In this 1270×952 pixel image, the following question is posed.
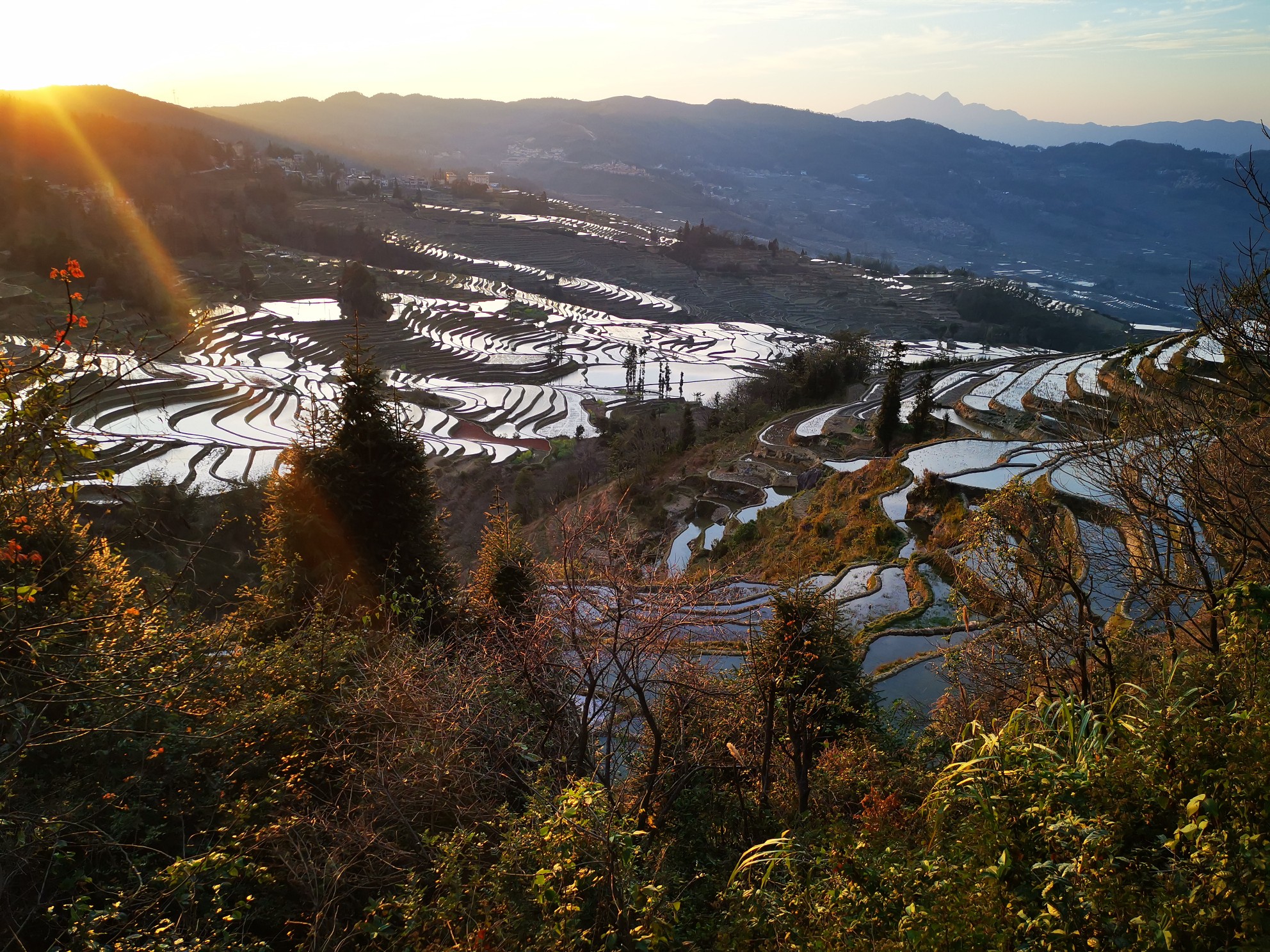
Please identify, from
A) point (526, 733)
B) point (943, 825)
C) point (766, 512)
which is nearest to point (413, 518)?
point (526, 733)

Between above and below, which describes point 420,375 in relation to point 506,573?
above

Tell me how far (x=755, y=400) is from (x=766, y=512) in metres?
17.5

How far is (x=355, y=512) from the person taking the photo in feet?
28.4

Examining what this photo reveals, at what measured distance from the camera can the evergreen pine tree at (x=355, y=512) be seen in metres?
8.54


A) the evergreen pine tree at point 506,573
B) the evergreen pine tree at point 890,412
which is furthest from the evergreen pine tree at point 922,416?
the evergreen pine tree at point 506,573

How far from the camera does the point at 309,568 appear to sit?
28.2 feet

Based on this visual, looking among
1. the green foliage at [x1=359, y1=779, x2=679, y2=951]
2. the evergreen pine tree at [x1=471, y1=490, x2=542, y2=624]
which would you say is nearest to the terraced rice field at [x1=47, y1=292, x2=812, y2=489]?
the evergreen pine tree at [x1=471, y1=490, x2=542, y2=624]

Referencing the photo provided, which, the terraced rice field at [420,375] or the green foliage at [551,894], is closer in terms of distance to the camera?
the green foliage at [551,894]

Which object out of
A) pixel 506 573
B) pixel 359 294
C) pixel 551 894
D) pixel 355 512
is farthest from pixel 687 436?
pixel 359 294

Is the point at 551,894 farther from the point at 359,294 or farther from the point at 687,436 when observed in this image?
the point at 359,294

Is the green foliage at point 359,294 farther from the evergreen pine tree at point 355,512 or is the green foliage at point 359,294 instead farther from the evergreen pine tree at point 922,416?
the evergreen pine tree at point 355,512

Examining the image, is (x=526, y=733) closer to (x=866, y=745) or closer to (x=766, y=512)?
(x=866, y=745)

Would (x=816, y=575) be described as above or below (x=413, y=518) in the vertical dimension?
below

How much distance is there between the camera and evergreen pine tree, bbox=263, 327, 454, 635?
8539 millimetres
